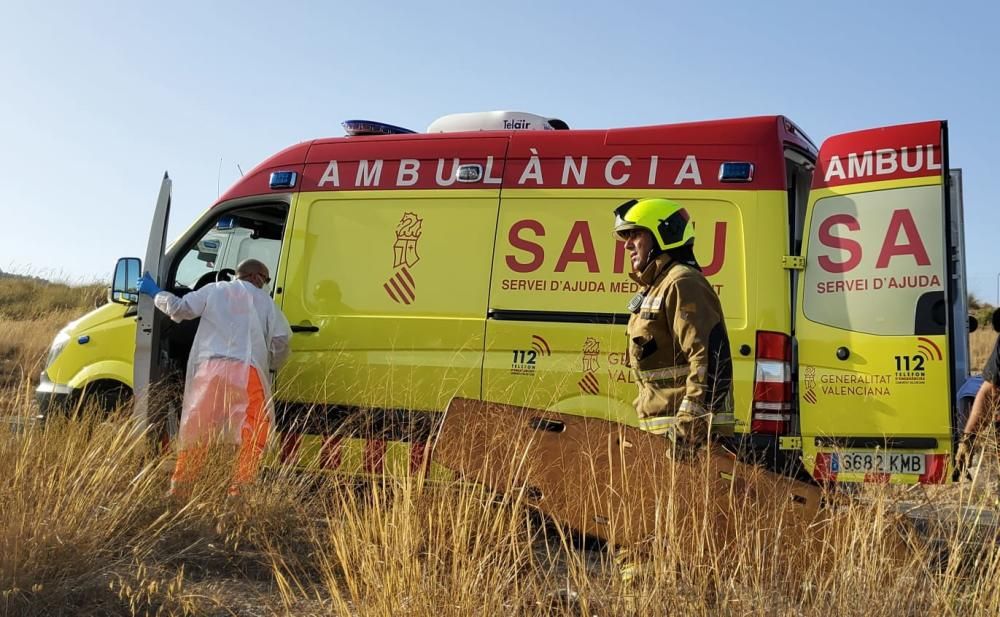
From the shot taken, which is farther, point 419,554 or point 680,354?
point 680,354

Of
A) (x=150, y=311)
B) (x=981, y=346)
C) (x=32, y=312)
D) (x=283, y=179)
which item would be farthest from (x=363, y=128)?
(x=32, y=312)

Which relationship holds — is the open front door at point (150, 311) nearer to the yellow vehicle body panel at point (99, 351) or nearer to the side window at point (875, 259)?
the yellow vehicle body panel at point (99, 351)

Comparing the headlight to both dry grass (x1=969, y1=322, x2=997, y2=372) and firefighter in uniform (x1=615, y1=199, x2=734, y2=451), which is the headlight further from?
dry grass (x1=969, y1=322, x2=997, y2=372)

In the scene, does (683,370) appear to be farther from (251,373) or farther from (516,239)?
(251,373)

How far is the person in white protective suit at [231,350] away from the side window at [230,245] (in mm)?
733

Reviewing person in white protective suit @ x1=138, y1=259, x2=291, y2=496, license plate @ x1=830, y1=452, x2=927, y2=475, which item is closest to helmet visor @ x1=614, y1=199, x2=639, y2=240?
license plate @ x1=830, y1=452, x2=927, y2=475

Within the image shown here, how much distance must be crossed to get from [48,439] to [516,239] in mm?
2648

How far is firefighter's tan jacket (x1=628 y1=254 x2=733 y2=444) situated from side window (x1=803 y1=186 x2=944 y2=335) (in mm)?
1478

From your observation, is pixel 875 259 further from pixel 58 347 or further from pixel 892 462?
pixel 58 347

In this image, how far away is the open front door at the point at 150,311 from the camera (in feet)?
18.3

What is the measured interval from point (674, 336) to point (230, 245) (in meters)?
3.81

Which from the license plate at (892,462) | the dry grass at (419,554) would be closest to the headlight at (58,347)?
the dry grass at (419,554)

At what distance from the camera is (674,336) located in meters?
3.83

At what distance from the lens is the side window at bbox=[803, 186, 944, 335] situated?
486 centimetres
